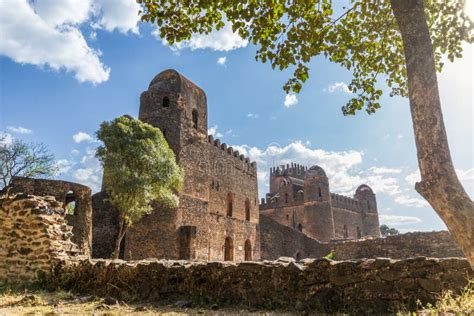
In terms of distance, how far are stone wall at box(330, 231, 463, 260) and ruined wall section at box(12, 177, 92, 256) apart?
439 inches

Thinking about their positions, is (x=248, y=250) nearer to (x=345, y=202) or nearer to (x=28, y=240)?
(x=28, y=240)

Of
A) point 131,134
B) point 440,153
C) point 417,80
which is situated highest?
point 131,134

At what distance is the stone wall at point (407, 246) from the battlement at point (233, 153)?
12.3m

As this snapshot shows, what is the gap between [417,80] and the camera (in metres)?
3.27

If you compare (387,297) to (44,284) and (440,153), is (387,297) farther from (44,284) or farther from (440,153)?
(44,284)

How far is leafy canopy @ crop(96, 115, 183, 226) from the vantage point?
14.5m

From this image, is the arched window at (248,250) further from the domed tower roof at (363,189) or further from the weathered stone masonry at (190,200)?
the domed tower roof at (363,189)

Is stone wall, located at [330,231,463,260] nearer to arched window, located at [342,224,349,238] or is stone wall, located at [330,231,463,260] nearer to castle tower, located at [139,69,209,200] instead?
castle tower, located at [139,69,209,200]

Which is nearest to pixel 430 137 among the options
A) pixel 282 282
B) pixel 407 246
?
pixel 282 282

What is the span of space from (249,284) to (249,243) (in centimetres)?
2067

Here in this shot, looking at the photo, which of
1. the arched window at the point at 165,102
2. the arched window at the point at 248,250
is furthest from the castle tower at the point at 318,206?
the arched window at the point at 165,102

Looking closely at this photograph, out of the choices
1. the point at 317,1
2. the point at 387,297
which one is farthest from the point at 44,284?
the point at 317,1

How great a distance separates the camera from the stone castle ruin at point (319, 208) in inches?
1417

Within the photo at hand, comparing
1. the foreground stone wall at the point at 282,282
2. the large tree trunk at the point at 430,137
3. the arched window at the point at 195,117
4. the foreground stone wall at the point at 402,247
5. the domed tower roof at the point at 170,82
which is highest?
the domed tower roof at the point at 170,82
